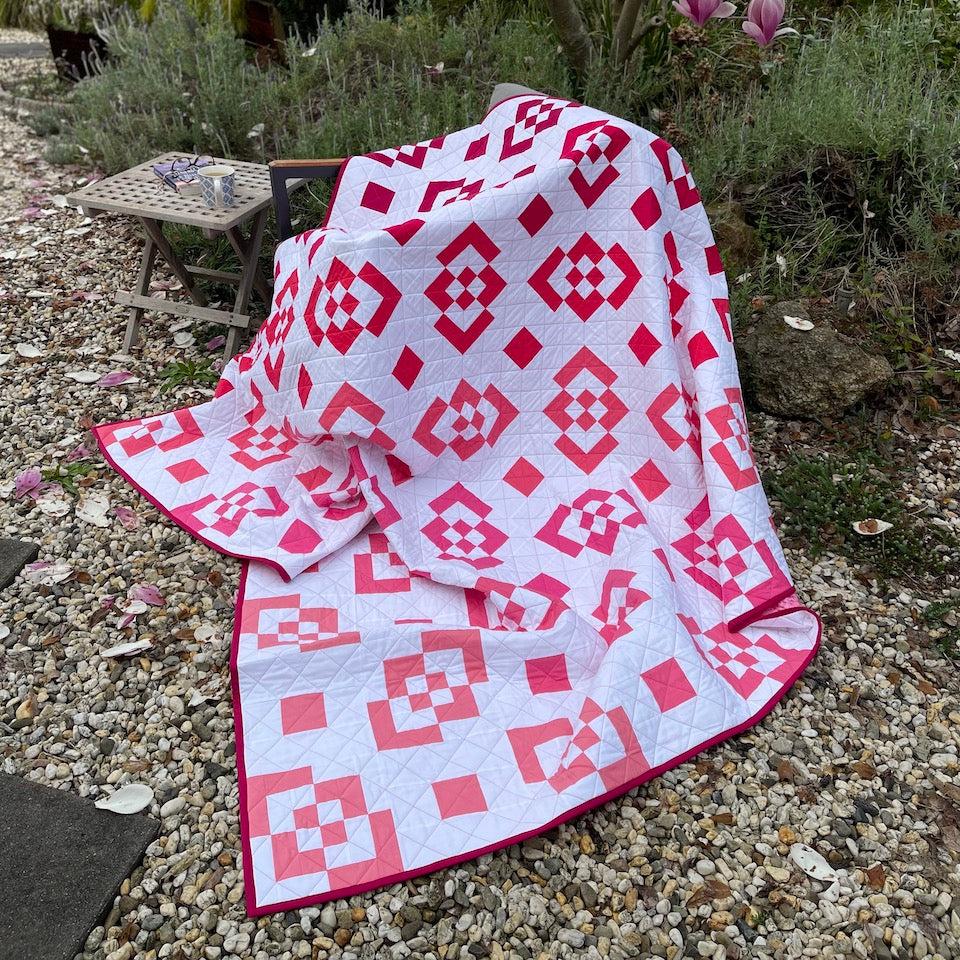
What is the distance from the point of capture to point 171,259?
336cm

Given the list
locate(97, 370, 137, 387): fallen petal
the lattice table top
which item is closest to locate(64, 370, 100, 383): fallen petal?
locate(97, 370, 137, 387): fallen petal

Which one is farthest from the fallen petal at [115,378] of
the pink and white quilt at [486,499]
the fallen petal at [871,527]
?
the fallen petal at [871,527]

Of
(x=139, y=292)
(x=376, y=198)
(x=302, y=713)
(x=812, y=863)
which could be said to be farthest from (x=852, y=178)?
(x=302, y=713)

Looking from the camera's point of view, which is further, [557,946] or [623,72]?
[623,72]

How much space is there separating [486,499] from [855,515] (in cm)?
110

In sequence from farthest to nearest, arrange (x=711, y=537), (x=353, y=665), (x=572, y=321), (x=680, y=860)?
(x=572, y=321), (x=711, y=537), (x=353, y=665), (x=680, y=860)

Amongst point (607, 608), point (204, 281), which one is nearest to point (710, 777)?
point (607, 608)

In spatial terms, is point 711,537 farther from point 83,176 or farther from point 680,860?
point 83,176

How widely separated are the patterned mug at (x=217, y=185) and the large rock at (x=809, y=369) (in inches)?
73.6

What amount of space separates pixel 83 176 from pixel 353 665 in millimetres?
3852

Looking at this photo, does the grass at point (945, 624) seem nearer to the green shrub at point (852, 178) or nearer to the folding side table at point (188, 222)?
the green shrub at point (852, 178)

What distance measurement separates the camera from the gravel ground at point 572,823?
1.67 m

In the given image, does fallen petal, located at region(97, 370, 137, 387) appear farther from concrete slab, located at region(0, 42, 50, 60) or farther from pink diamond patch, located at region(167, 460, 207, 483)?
concrete slab, located at region(0, 42, 50, 60)

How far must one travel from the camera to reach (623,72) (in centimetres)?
409
